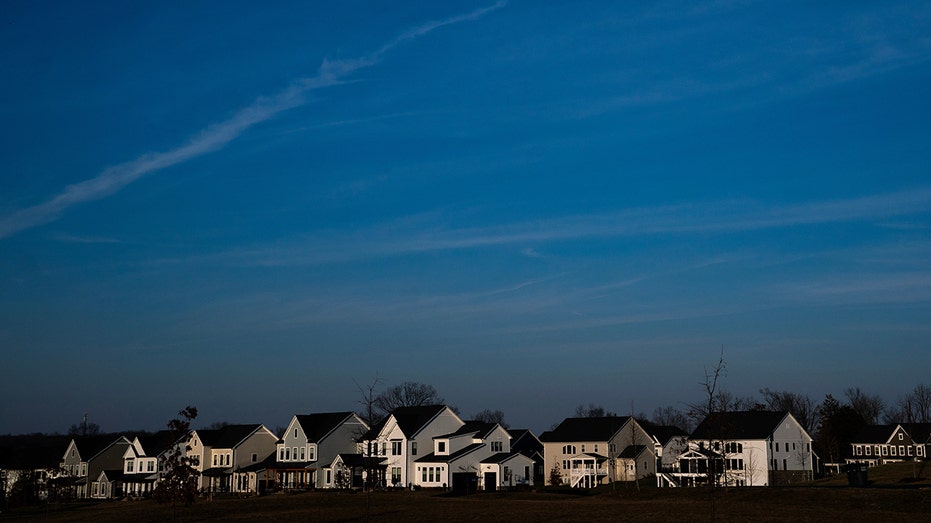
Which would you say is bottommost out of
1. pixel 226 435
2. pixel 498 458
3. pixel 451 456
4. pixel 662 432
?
pixel 498 458

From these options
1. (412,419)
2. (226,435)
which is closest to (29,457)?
(226,435)

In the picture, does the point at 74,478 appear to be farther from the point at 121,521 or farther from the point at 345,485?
the point at 121,521

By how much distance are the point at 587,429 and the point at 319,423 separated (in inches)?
1174

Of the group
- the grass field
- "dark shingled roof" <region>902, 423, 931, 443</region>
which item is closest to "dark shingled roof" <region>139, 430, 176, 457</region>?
the grass field

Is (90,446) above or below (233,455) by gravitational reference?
above

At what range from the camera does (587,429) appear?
97.7 metres

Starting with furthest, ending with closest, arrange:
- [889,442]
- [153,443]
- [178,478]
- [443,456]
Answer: [889,442] < [153,443] < [443,456] < [178,478]

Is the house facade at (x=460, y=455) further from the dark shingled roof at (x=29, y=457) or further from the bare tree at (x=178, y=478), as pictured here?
the dark shingled roof at (x=29, y=457)

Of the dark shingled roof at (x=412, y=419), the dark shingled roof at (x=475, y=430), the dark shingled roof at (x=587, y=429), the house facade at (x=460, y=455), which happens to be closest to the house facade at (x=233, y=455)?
the dark shingled roof at (x=412, y=419)

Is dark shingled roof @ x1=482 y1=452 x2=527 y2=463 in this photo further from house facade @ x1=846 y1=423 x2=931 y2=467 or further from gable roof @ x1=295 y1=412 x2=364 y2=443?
house facade @ x1=846 y1=423 x2=931 y2=467

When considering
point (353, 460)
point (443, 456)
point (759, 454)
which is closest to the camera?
point (759, 454)

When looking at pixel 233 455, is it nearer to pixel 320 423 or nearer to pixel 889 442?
pixel 320 423

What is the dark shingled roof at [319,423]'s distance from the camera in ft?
322

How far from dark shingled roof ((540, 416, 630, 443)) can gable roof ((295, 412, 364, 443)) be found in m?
23.0
